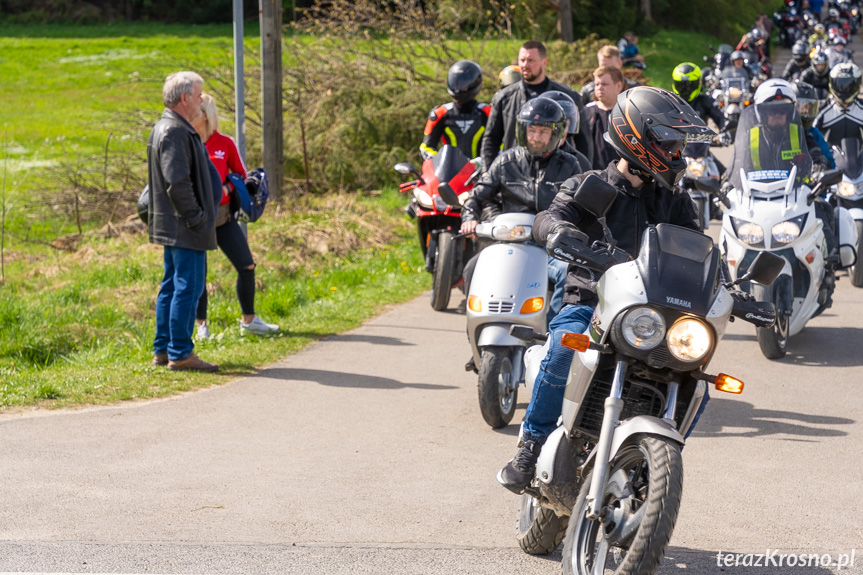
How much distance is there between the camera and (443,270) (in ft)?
30.8

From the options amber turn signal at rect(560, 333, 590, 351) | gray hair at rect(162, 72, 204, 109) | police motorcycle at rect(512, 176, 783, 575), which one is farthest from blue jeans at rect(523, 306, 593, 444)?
gray hair at rect(162, 72, 204, 109)

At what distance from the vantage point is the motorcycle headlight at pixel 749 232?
8.12 meters

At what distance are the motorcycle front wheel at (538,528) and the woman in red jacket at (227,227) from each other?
431cm

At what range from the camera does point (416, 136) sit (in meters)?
16.1

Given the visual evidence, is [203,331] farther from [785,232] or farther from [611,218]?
[611,218]

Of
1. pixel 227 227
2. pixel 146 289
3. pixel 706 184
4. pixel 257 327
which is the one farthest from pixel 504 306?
pixel 146 289

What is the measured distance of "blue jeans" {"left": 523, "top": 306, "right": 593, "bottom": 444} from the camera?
426 centimetres

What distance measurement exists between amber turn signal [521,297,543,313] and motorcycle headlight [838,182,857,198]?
19.0 ft

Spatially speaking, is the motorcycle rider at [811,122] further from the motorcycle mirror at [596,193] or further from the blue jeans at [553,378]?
the motorcycle mirror at [596,193]

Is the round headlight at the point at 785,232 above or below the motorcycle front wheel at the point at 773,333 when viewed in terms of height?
above

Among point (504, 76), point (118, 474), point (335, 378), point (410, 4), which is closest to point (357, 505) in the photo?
point (118, 474)

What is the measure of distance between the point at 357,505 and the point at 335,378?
2.62m

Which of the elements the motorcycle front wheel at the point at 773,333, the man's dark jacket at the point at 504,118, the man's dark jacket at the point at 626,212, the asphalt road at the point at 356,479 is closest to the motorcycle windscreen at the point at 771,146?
the motorcycle front wheel at the point at 773,333

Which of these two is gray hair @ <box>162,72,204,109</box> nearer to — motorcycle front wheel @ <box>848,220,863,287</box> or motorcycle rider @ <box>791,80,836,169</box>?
motorcycle rider @ <box>791,80,836,169</box>
